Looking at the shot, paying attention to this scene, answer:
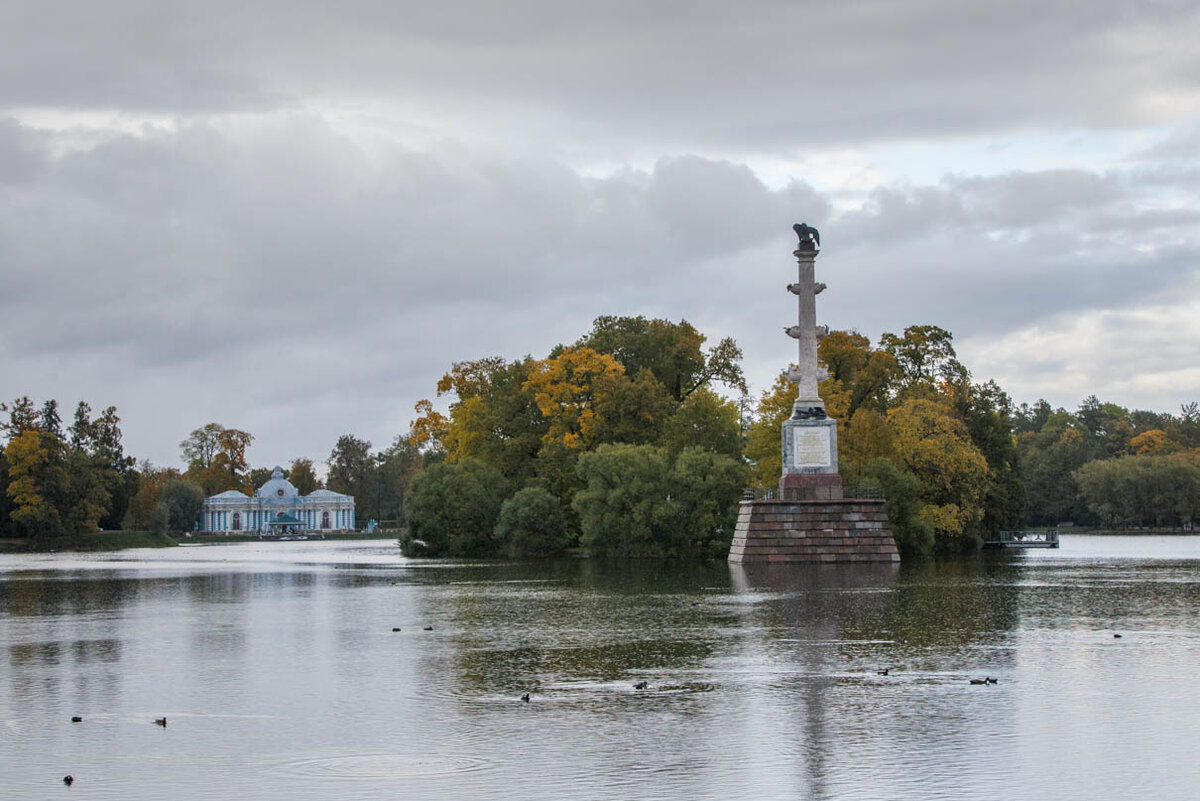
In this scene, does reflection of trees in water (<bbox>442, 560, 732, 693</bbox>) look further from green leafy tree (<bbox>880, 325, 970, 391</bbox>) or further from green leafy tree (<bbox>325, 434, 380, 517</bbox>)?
green leafy tree (<bbox>325, 434, 380, 517</bbox>)

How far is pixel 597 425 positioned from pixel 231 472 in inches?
5061

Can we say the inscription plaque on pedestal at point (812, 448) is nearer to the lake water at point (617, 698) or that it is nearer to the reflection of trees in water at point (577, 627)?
the reflection of trees in water at point (577, 627)

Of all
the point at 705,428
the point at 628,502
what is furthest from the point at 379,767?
the point at 705,428

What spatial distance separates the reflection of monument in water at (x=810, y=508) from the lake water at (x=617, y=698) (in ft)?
50.7

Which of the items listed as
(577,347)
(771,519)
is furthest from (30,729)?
(577,347)

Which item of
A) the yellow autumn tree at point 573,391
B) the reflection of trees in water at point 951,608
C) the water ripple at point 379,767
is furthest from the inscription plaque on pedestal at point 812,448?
the water ripple at point 379,767

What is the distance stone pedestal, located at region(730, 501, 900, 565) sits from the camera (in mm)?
58094

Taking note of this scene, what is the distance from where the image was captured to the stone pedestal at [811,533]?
191ft

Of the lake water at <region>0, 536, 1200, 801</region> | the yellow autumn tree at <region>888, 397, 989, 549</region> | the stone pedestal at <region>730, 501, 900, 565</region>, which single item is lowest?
the lake water at <region>0, 536, 1200, 801</region>

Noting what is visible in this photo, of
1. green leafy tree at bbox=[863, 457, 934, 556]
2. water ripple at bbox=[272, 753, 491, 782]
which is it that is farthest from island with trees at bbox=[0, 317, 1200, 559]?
water ripple at bbox=[272, 753, 491, 782]

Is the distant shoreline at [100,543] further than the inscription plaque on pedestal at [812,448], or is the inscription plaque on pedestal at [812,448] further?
the distant shoreline at [100,543]

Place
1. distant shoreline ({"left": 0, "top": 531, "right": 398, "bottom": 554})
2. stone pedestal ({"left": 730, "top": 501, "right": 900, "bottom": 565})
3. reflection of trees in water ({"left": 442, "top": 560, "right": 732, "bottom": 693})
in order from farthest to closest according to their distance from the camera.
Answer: distant shoreline ({"left": 0, "top": 531, "right": 398, "bottom": 554})
stone pedestal ({"left": 730, "top": 501, "right": 900, "bottom": 565})
reflection of trees in water ({"left": 442, "top": 560, "right": 732, "bottom": 693})

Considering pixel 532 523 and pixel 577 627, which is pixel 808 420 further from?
pixel 577 627

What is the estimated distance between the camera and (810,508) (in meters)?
58.2
